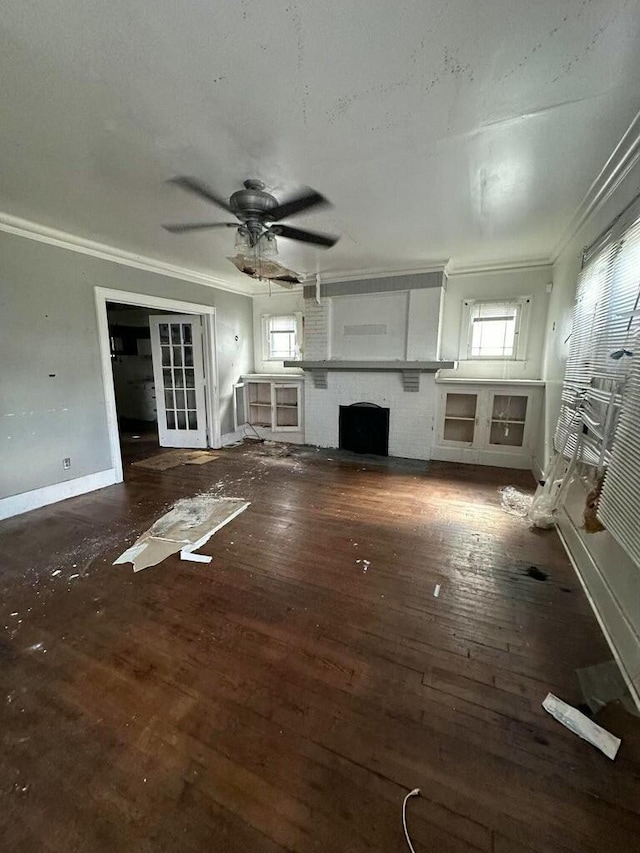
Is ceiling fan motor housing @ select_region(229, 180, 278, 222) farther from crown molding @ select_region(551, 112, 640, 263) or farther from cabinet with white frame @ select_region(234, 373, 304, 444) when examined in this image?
cabinet with white frame @ select_region(234, 373, 304, 444)

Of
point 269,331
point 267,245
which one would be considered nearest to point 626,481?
point 267,245

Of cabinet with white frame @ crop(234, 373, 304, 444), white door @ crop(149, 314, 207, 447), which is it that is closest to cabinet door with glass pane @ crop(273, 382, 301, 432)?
cabinet with white frame @ crop(234, 373, 304, 444)

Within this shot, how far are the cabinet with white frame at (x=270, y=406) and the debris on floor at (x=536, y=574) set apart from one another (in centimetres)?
387

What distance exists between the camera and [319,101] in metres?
1.58

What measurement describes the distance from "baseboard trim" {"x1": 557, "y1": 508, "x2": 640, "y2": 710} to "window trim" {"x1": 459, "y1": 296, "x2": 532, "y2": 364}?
8.89ft

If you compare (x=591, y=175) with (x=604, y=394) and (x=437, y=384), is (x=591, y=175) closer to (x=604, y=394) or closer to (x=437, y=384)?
(x=604, y=394)

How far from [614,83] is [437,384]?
335 cm

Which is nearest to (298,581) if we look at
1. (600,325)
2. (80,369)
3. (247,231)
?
(247,231)

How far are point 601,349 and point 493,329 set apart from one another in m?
2.64

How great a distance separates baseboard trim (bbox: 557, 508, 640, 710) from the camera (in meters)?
1.50

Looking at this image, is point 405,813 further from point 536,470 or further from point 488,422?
point 488,422

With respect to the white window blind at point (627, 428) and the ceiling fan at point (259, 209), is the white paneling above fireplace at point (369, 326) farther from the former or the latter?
the white window blind at point (627, 428)

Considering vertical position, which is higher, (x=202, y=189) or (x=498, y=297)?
(x=202, y=189)

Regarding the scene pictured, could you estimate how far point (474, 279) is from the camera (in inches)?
182
